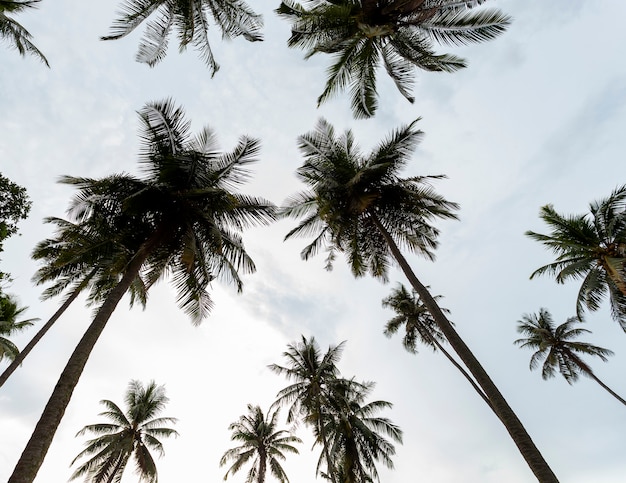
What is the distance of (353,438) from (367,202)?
17.5 m

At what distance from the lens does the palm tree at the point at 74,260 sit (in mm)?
10641

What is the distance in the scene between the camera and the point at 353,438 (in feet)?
76.3

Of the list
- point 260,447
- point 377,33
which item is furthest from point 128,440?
point 377,33

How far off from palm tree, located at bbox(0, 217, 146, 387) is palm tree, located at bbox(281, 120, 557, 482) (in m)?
6.78

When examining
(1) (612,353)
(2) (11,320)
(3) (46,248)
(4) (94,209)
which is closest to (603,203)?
(1) (612,353)

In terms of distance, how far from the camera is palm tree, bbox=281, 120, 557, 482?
13.6 meters

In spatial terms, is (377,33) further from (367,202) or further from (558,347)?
(558,347)

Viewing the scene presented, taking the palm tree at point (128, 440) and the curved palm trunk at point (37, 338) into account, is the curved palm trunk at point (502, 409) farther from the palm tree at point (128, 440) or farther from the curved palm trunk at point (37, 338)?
the palm tree at point (128, 440)

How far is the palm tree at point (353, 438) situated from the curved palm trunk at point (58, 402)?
60.0ft

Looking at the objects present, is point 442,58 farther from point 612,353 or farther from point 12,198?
point 612,353

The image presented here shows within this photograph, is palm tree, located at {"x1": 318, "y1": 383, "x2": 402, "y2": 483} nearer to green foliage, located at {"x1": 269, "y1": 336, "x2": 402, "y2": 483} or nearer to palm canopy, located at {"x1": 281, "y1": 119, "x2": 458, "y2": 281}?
green foliage, located at {"x1": 269, "y1": 336, "x2": 402, "y2": 483}

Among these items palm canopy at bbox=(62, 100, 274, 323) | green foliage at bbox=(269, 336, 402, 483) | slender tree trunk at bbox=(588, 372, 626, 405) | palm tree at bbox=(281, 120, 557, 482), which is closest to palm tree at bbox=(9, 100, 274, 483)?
palm canopy at bbox=(62, 100, 274, 323)

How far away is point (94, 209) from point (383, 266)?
36.3 feet

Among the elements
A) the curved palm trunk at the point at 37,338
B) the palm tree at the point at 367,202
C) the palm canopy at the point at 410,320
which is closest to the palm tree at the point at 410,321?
the palm canopy at the point at 410,320
